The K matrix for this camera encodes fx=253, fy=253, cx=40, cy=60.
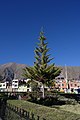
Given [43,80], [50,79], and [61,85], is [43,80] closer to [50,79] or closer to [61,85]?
[50,79]

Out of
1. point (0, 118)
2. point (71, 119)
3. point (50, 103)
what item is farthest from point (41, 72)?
point (71, 119)

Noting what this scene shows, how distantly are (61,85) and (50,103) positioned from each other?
284 ft

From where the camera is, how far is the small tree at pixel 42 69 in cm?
4466

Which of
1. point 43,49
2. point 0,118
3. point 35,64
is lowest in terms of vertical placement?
point 0,118

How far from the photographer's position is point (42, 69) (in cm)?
4459

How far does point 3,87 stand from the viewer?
127688mm

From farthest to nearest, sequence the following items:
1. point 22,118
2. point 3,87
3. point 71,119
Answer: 1. point 3,87
2. point 71,119
3. point 22,118

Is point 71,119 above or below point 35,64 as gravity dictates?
below

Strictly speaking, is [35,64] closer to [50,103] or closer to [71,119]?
[50,103]

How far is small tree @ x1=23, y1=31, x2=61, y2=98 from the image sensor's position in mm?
44656

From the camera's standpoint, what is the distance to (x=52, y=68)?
44.5 meters

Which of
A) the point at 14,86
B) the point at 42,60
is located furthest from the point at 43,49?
the point at 14,86

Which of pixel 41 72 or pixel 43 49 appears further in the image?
pixel 43 49

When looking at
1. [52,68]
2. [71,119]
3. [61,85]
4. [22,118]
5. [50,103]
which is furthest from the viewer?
[61,85]
